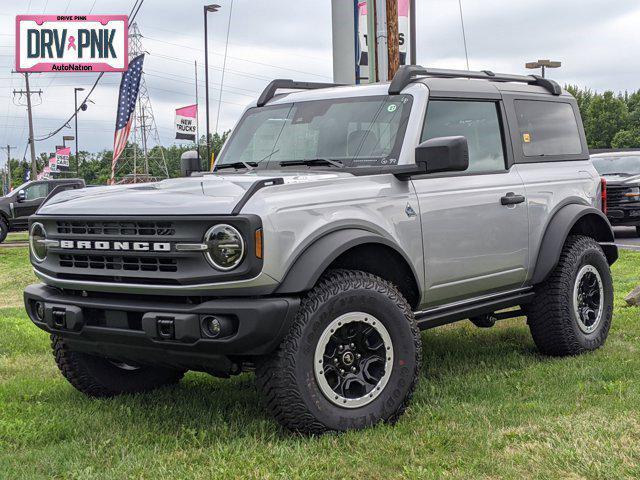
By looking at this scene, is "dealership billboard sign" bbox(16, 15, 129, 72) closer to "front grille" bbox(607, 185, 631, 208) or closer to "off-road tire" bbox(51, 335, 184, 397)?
"front grille" bbox(607, 185, 631, 208)

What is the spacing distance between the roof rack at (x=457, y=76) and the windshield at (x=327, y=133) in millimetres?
92

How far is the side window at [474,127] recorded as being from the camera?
5271 millimetres

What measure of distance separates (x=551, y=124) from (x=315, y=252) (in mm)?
2907

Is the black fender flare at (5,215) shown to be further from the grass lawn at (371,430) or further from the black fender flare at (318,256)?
the black fender flare at (318,256)

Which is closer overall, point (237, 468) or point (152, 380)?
point (237, 468)

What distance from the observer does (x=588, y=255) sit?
240 inches

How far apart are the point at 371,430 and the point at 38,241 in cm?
213

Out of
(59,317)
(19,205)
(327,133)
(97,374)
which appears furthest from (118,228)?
(19,205)

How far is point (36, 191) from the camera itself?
2477 cm

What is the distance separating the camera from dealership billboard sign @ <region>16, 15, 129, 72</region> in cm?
3006

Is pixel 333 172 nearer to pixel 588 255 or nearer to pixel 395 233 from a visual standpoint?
pixel 395 233

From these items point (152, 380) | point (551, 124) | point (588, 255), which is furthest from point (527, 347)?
point (152, 380)

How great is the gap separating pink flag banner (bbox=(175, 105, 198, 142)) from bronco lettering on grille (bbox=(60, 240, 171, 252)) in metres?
40.0

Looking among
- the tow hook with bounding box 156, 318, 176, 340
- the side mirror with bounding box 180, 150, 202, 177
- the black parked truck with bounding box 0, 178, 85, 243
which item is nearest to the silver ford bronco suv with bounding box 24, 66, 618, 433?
the tow hook with bounding box 156, 318, 176, 340
